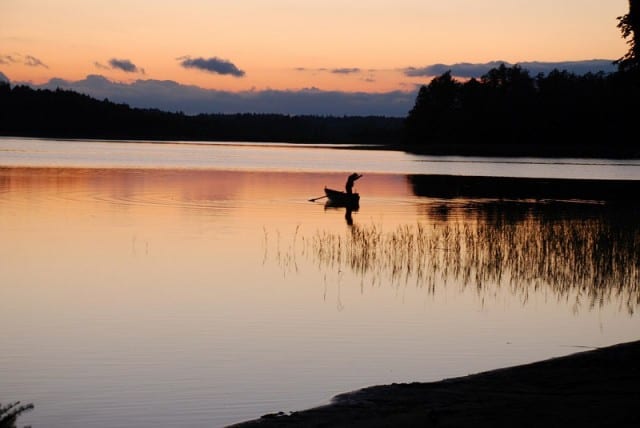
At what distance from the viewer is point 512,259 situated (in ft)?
72.1

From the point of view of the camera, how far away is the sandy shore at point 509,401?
26.1ft

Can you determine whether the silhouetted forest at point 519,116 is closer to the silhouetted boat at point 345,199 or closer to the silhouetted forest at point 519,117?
the silhouetted forest at point 519,117

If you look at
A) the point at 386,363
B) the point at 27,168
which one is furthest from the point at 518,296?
the point at 27,168

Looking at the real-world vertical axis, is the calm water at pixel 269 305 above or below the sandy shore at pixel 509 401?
below

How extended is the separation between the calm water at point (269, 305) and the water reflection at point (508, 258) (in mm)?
86

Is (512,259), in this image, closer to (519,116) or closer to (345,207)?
(345,207)

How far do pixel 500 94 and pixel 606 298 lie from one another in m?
126

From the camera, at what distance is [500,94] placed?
140250 millimetres

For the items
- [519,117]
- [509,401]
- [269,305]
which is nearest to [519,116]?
[519,117]

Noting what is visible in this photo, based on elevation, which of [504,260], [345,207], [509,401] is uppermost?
[509,401]

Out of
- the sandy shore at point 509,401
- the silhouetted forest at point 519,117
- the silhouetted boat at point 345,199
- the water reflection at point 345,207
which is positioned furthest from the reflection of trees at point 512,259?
the silhouetted forest at point 519,117

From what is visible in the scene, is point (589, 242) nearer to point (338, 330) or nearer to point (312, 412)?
point (338, 330)

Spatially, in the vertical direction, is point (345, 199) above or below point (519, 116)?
below

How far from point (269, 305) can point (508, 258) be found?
7704 millimetres
